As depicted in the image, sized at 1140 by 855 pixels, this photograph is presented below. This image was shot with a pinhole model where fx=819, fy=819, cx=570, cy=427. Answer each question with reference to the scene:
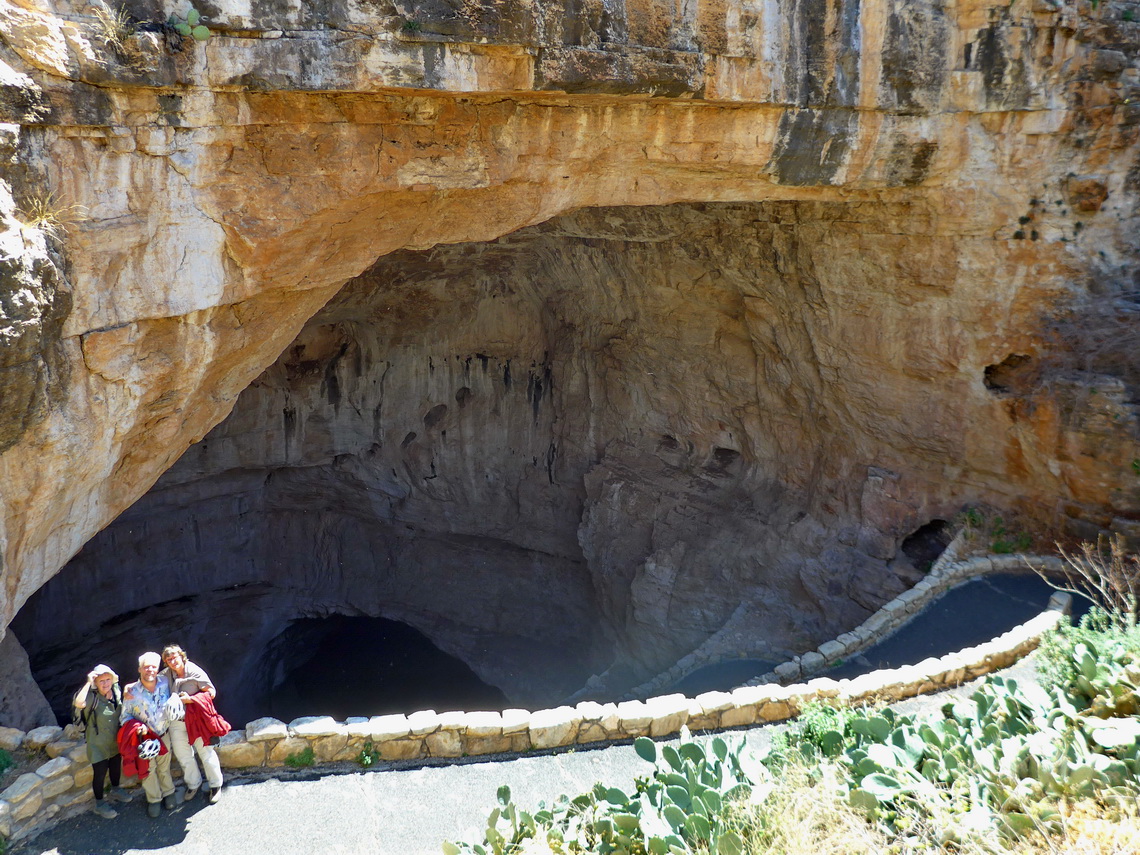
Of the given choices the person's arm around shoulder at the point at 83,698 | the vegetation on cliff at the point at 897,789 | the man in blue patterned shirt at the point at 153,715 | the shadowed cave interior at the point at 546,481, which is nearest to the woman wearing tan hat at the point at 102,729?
the person's arm around shoulder at the point at 83,698

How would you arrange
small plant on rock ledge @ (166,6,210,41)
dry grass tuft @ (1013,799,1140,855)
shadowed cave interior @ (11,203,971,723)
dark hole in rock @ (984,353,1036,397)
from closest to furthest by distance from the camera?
dry grass tuft @ (1013,799,1140,855) < small plant on rock ledge @ (166,6,210,41) < dark hole in rock @ (984,353,1036,397) < shadowed cave interior @ (11,203,971,723)

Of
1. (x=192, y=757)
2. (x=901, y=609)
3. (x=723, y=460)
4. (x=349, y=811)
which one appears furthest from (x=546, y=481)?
(x=192, y=757)

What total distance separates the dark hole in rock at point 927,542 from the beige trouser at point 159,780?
8.65 m

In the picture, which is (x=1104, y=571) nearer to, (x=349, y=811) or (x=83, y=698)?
(x=349, y=811)

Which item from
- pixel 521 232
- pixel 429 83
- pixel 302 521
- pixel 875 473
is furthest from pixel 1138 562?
pixel 302 521

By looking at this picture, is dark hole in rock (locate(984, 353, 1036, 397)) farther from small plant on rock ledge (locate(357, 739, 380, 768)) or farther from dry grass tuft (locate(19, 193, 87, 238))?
dry grass tuft (locate(19, 193, 87, 238))

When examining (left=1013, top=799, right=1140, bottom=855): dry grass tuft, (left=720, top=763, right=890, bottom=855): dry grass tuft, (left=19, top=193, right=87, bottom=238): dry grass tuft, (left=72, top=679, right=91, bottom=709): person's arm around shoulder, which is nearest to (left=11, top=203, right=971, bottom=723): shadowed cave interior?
(left=720, top=763, right=890, bottom=855): dry grass tuft

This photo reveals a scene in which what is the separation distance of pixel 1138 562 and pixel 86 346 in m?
9.67

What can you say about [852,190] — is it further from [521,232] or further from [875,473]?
[521,232]

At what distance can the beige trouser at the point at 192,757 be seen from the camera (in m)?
5.31

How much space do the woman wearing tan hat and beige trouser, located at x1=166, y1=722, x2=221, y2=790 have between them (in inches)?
13.5

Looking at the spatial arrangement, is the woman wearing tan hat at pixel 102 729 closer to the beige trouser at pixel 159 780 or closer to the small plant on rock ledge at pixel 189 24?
the beige trouser at pixel 159 780

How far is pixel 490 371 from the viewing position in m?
15.6

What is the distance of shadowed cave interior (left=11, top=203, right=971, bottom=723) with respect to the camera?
432 inches
